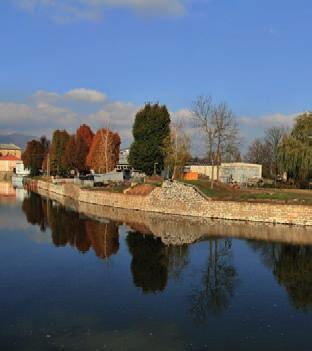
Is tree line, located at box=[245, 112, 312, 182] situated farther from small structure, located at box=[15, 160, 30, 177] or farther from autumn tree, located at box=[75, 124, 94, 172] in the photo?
small structure, located at box=[15, 160, 30, 177]

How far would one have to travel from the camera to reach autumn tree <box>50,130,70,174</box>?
331 ft

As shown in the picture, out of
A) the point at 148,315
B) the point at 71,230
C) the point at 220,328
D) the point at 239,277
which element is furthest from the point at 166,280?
the point at 71,230

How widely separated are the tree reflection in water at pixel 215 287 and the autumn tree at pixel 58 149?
79.4 m

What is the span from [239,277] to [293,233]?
1216 centimetres

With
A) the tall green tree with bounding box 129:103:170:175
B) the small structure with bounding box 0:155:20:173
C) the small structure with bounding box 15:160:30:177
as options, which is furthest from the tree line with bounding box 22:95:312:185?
the small structure with bounding box 0:155:20:173

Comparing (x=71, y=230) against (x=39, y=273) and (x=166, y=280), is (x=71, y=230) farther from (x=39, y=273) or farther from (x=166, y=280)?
(x=166, y=280)

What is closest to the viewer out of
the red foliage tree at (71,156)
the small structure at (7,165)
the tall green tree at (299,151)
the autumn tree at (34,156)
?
the tall green tree at (299,151)

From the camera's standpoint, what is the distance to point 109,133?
8138 cm

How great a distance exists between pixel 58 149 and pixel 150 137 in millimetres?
44642

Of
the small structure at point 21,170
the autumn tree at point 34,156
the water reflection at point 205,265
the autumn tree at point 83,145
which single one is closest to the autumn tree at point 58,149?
the autumn tree at point 83,145

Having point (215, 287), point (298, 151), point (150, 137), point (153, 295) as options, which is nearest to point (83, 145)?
point (150, 137)

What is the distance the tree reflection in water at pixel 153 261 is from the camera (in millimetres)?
18953

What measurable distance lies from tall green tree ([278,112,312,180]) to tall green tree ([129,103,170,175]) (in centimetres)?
1767

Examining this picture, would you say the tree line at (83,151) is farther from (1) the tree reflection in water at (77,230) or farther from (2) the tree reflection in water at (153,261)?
(2) the tree reflection in water at (153,261)
